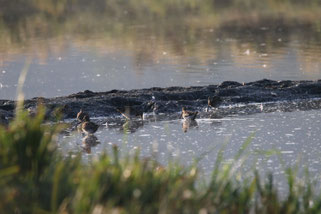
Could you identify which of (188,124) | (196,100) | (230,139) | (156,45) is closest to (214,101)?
(196,100)

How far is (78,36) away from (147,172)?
2021 cm

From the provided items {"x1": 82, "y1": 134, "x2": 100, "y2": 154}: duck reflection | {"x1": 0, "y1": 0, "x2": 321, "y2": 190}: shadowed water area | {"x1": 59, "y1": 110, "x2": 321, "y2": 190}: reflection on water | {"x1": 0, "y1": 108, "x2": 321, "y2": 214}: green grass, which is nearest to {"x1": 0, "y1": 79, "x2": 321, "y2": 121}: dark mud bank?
{"x1": 0, "y1": 0, "x2": 321, "y2": 190}: shadowed water area

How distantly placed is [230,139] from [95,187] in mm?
5581

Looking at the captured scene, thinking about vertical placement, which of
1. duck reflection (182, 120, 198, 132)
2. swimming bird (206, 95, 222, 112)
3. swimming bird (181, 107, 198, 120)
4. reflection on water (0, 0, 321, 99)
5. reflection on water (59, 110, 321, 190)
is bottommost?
reflection on water (59, 110, 321, 190)

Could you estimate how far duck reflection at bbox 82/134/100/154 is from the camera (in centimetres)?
930

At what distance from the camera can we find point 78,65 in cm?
1784

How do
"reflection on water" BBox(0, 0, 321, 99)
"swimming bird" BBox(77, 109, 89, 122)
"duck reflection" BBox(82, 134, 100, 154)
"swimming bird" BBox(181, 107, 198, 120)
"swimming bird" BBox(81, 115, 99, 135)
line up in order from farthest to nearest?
1. "reflection on water" BBox(0, 0, 321, 99)
2. "swimming bird" BBox(181, 107, 198, 120)
3. "swimming bird" BBox(77, 109, 89, 122)
4. "swimming bird" BBox(81, 115, 99, 135)
5. "duck reflection" BBox(82, 134, 100, 154)

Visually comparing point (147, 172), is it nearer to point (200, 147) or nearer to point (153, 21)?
point (200, 147)

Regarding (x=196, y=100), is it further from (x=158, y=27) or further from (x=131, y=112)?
(x=158, y=27)

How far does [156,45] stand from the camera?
69.4ft

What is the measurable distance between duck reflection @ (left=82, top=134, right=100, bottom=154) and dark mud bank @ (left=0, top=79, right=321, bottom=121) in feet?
4.25

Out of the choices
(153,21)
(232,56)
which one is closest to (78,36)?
(153,21)

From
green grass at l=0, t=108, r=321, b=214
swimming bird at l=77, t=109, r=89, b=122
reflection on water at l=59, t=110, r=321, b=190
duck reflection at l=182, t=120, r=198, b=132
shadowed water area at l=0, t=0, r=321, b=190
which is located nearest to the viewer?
green grass at l=0, t=108, r=321, b=214

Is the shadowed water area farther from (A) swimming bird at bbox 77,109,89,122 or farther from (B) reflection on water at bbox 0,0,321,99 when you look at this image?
(A) swimming bird at bbox 77,109,89,122
